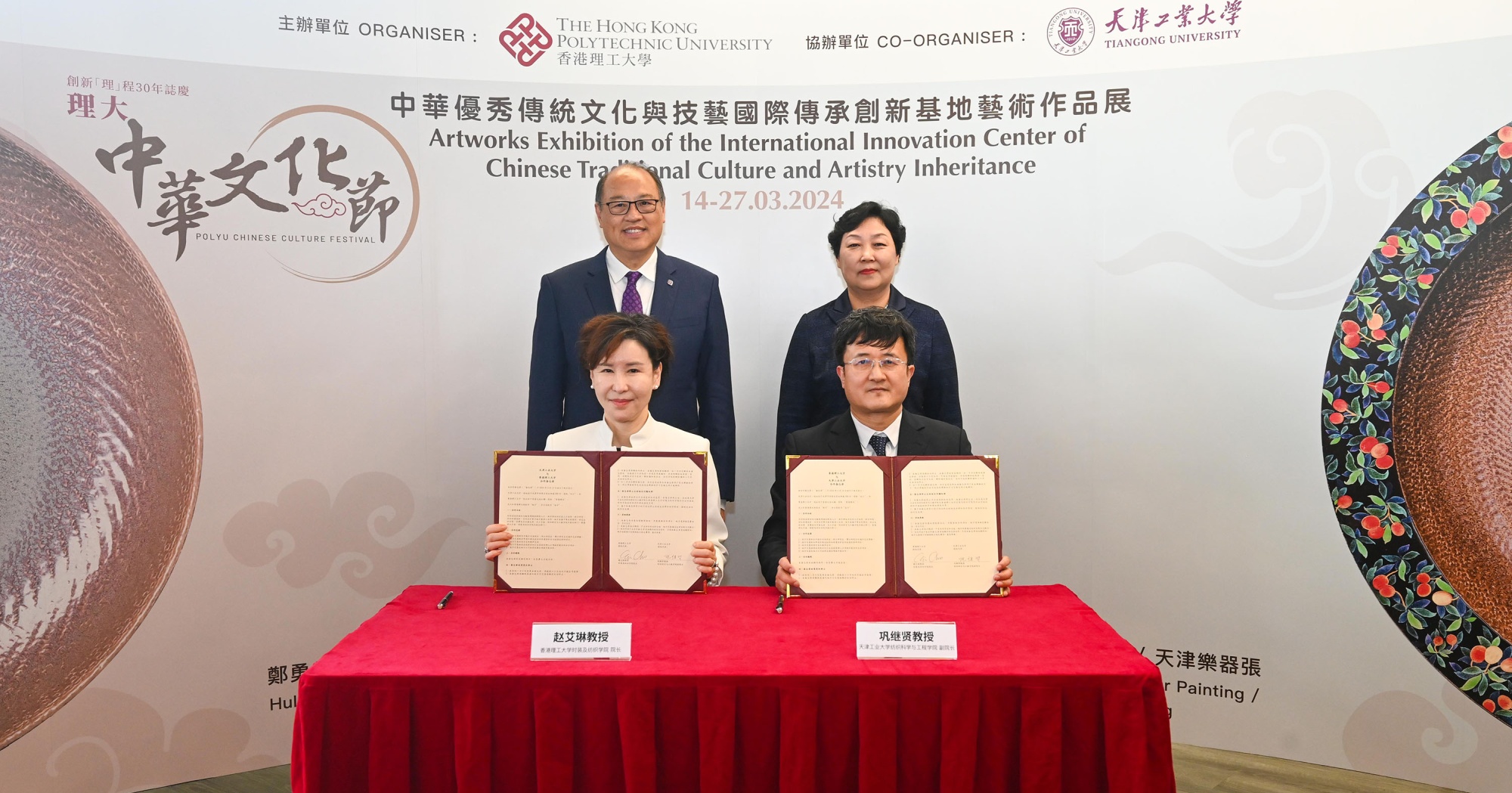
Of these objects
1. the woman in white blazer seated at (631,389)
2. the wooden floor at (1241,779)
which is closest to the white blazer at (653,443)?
the woman in white blazer seated at (631,389)

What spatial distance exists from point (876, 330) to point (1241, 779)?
190 centimetres

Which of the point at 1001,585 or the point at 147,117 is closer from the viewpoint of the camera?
the point at 1001,585

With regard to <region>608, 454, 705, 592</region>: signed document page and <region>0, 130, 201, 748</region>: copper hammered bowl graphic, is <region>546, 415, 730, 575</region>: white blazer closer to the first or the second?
<region>608, 454, 705, 592</region>: signed document page

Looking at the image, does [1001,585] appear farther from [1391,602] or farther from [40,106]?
[40,106]

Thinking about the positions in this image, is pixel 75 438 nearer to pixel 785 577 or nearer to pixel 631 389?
pixel 631 389

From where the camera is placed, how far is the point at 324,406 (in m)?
3.05

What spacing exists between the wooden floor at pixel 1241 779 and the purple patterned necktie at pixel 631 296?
1.83m

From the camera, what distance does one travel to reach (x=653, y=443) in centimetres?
240

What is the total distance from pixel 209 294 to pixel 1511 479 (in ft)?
13.1

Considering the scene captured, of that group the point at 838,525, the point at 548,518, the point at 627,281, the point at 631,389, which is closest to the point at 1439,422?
the point at 838,525

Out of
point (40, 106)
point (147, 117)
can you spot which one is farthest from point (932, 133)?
point (40, 106)

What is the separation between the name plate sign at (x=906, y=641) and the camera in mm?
1647

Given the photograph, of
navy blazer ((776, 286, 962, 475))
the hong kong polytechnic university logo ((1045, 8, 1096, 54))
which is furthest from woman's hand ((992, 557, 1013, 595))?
the hong kong polytechnic university logo ((1045, 8, 1096, 54))

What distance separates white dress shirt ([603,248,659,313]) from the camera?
298 centimetres
